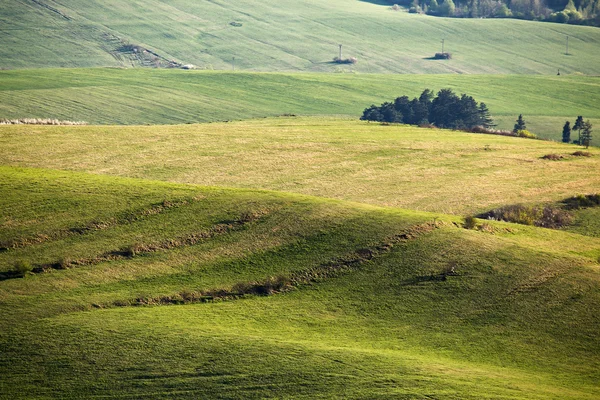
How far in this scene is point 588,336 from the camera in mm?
27234

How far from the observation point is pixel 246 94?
109 m

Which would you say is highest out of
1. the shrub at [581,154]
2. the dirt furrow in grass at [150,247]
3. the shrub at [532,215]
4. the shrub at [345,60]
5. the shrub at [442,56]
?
the shrub at [442,56]

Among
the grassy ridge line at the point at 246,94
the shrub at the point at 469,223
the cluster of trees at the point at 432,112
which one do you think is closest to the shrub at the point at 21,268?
the shrub at the point at 469,223

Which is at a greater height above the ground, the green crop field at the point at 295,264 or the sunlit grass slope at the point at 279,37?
the sunlit grass slope at the point at 279,37

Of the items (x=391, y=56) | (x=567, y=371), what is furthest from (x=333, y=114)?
(x=567, y=371)

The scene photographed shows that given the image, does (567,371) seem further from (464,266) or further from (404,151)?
(404,151)

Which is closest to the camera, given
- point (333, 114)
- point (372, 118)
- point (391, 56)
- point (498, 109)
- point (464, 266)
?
point (464, 266)

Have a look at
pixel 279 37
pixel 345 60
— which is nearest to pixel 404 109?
pixel 345 60

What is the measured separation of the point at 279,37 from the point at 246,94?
48.0 metres

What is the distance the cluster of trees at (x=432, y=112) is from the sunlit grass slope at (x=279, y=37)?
47835 millimetres

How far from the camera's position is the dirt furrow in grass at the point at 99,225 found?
3203cm

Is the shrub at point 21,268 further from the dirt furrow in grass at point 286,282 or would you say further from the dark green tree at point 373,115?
the dark green tree at point 373,115

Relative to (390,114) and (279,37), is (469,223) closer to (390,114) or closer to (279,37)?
(390,114)

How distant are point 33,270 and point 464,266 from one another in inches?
623
